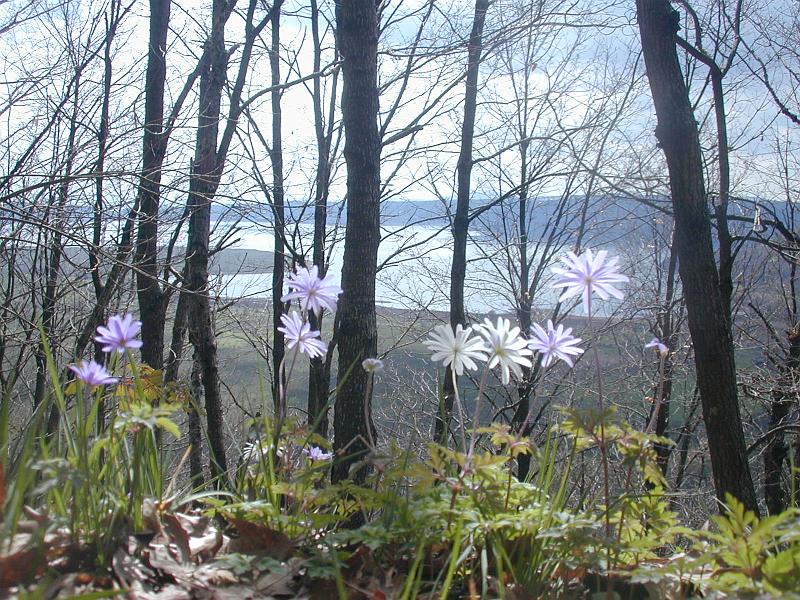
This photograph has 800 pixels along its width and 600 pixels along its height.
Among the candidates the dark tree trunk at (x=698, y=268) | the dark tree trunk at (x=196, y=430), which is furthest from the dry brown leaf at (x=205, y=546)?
the dark tree trunk at (x=196, y=430)

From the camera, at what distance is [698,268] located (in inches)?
150

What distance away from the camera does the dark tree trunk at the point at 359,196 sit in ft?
10.6

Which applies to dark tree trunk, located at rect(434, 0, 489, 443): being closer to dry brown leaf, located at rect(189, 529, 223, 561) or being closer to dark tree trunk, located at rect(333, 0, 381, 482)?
dark tree trunk, located at rect(333, 0, 381, 482)

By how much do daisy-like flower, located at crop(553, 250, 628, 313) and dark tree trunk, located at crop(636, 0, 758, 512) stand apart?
2.41 m

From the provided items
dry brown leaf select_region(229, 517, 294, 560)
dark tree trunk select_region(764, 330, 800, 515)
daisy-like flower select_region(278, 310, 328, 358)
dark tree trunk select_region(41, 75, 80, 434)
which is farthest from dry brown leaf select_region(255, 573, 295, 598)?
dark tree trunk select_region(764, 330, 800, 515)

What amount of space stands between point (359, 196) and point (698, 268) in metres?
1.98

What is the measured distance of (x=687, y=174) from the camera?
378 cm

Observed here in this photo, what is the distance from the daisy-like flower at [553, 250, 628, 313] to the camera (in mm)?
1630

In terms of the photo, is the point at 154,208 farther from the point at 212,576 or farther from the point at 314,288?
the point at 212,576

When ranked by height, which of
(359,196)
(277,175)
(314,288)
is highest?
(277,175)

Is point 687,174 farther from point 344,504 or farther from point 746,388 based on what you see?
point 746,388

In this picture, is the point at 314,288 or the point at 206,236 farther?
the point at 206,236

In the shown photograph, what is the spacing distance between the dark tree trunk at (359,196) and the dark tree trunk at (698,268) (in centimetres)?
170

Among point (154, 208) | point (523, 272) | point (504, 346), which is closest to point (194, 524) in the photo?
point (504, 346)
